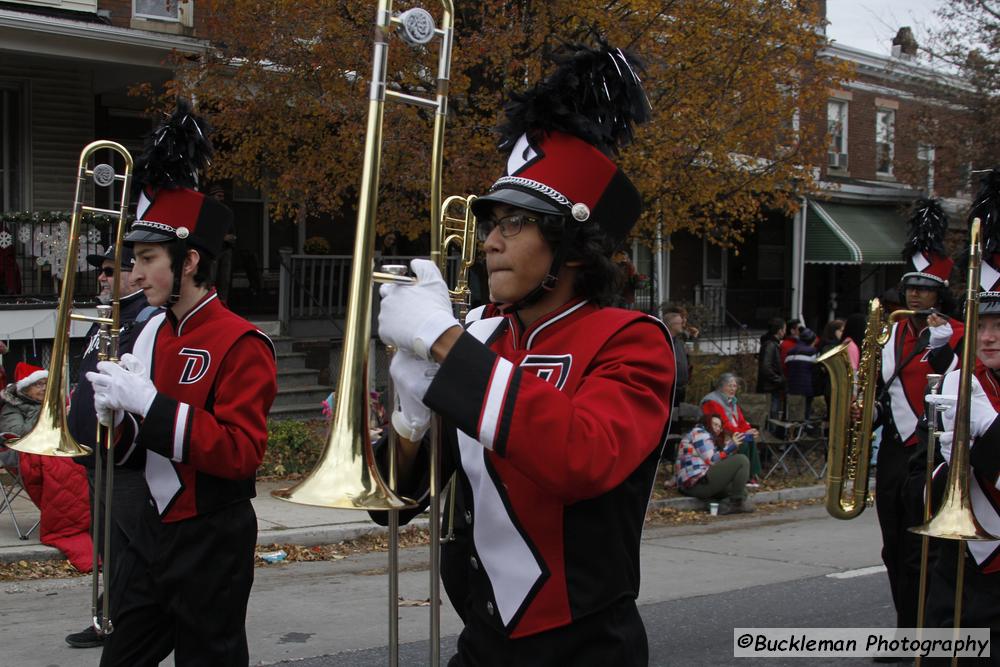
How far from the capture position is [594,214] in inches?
109

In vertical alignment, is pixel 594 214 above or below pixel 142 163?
below

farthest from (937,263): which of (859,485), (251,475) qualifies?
(251,475)

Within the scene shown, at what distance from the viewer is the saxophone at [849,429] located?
579 cm

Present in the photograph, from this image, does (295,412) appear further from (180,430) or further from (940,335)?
(180,430)

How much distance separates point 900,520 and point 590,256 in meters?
3.81

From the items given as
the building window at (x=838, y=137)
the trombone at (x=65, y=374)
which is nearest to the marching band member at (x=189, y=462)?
the trombone at (x=65, y=374)

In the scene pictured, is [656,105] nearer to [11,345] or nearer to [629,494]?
[11,345]

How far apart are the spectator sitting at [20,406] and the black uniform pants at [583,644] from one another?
22.7 feet

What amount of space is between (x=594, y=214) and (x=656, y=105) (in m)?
9.39

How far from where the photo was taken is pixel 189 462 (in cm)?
368

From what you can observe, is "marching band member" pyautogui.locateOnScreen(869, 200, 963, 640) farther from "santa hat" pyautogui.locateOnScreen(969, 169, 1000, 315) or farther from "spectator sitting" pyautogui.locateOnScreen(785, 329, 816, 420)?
"spectator sitting" pyautogui.locateOnScreen(785, 329, 816, 420)

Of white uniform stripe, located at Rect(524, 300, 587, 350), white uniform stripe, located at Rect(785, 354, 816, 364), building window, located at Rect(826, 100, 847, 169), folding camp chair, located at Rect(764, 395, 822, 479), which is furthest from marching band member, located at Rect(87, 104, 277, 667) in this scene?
building window, located at Rect(826, 100, 847, 169)

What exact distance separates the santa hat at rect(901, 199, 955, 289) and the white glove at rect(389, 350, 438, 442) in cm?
468

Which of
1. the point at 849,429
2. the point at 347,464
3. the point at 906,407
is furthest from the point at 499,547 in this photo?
the point at 906,407
